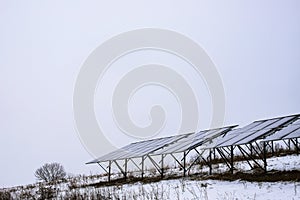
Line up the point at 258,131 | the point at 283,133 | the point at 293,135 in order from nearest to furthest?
the point at 293,135 → the point at 283,133 → the point at 258,131

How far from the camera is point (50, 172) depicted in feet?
142

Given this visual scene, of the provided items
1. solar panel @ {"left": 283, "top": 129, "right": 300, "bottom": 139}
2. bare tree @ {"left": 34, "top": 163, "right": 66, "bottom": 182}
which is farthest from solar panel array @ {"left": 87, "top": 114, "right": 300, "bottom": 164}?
bare tree @ {"left": 34, "top": 163, "right": 66, "bottom": 182}

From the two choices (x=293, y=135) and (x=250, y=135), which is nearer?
(x=293, y=135)

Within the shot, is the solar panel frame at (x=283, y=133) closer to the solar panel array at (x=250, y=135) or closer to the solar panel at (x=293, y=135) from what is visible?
the solar panel array at (x=250, y=135)

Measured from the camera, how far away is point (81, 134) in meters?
21.1

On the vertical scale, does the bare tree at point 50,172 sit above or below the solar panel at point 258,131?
below

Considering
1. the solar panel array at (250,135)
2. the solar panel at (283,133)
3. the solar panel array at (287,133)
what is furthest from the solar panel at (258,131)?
the solar panel at (283,133)

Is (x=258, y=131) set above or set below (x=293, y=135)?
above

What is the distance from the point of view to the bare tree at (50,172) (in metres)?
42.0

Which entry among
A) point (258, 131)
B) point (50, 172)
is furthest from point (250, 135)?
point (50, 172)

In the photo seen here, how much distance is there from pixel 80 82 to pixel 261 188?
1803 centimetres

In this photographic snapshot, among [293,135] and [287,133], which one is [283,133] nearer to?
[287,133]

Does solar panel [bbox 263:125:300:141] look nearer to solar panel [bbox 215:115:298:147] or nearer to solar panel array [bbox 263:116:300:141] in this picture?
solar panel array [bbox 263:116:300:141]

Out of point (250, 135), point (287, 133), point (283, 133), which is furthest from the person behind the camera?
point (250, 135)
